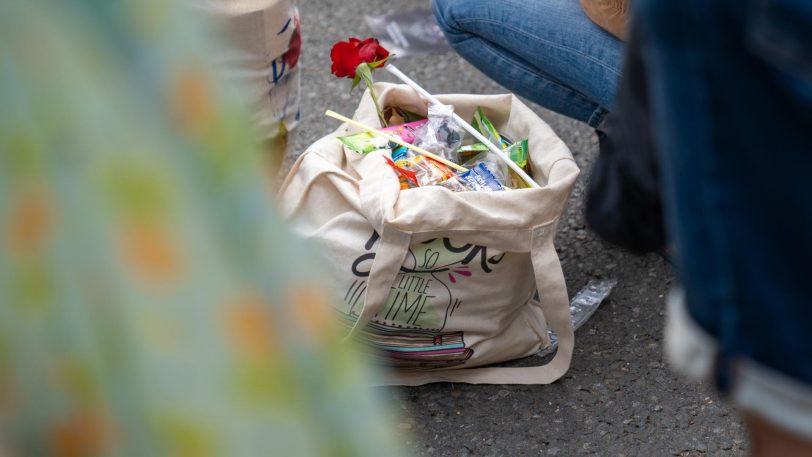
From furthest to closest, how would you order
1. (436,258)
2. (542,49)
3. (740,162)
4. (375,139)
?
(542,49) → (375,139) → (436,258) → (740,162)

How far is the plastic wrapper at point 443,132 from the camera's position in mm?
1876

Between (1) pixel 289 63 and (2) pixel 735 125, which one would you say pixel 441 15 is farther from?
(2) pixel 735 125

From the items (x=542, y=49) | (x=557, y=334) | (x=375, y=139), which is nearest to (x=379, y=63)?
(x=375, y=139)

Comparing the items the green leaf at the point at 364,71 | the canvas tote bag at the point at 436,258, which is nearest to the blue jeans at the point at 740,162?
the canvas tote bag at the point at 436,258

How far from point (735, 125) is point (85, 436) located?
51 cm

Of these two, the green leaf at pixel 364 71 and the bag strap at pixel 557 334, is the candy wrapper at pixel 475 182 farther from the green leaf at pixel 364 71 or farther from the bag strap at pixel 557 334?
the green leaf at pixel 364 71

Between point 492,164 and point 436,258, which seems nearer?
point 436,258

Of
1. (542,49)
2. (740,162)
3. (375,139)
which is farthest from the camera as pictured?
(542,49)

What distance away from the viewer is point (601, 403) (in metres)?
1.87

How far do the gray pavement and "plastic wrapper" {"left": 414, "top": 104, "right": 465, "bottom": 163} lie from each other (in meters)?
0.45

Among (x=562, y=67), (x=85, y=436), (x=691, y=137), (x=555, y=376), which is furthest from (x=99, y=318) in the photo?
(x=562, y=67)

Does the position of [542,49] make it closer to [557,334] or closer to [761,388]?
[557,334]

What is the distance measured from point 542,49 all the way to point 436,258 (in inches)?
24.1

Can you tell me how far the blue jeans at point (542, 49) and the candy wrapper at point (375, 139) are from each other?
14.0 inches
